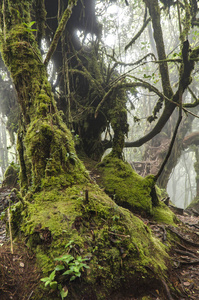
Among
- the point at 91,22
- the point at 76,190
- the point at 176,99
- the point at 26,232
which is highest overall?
the point at 91,22

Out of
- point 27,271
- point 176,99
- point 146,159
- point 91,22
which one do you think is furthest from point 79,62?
point 146,159

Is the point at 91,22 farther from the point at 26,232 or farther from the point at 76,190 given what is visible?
the point at 26,232

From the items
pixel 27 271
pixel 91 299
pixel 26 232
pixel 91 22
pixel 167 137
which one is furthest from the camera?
pixel 167 137

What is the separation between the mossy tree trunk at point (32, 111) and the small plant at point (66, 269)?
4.12 feet

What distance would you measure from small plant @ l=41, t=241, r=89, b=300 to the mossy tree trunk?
49.5 inches

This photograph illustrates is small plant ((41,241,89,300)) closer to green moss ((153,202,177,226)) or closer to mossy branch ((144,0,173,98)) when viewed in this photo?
green moss ((153,202,177,226))

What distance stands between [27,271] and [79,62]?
6346 mm

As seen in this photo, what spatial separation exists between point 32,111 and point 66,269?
2.59 metres

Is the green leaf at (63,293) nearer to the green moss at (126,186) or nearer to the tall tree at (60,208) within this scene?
the tall tree at (60,208)

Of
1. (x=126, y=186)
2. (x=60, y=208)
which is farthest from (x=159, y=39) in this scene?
(x=60, y=208)

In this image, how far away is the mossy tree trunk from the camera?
9.80ft

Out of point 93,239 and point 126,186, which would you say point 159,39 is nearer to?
point 126,186

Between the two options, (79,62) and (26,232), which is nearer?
(26,232)

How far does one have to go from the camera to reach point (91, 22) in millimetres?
6934
